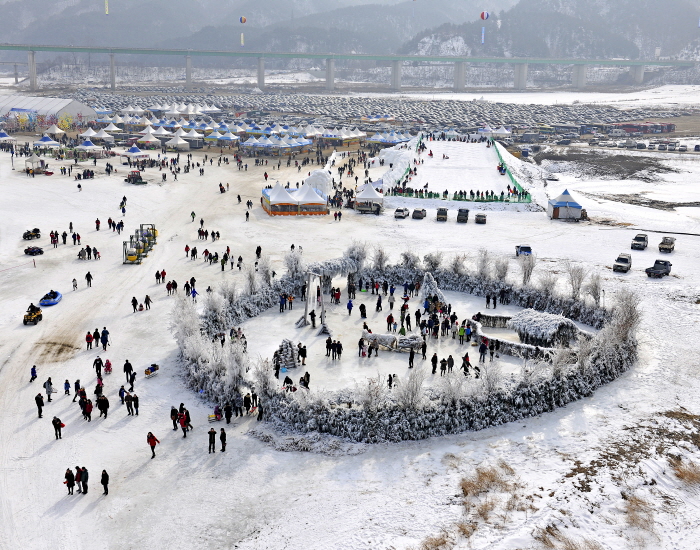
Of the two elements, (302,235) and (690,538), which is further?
(302,235)

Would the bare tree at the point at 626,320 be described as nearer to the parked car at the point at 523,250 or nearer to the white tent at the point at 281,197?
the parked car at the point at 523,250

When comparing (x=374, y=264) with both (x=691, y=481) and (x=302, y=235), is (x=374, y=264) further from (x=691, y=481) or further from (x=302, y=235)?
(x=691, y=481)

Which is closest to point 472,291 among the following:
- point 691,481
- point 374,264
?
point 374,264

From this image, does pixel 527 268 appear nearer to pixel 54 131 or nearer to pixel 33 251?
pixel 33 251

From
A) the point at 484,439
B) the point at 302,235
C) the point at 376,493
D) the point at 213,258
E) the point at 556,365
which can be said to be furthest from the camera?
the point at 302,235

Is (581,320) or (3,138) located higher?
(3,138)

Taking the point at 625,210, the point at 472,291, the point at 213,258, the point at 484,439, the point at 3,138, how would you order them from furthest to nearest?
the point at 3,138 → the point at 625,210 → the point at 213,258 → the point at 472,291 → the point at 484,439

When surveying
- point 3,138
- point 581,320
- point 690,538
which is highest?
point 3,138

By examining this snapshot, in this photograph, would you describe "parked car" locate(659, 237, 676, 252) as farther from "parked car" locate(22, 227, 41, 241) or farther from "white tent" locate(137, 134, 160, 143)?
"white tent" locate(137, 134, 160, 143)
